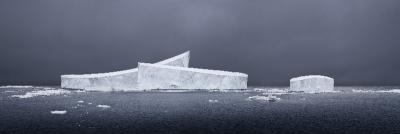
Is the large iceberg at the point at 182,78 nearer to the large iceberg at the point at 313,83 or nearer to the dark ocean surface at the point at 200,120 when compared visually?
the large iceberg at the point at 313,83

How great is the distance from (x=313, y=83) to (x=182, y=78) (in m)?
6.45

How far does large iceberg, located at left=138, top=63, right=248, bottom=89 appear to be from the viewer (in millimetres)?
18328

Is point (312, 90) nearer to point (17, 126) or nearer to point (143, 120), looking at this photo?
point (143, 120)

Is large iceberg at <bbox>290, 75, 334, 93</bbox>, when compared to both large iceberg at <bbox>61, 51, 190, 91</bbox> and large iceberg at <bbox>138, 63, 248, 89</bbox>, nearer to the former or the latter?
large iceberg at <bbox>138, 63, 248, 89</bbox>

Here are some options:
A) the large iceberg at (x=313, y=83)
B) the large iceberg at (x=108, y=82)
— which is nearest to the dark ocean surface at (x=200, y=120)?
the large iceberg at (x=108, y=82)

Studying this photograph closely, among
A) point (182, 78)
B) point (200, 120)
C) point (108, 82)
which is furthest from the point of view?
point (108, 82)

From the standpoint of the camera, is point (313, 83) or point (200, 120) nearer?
point (200, 120)

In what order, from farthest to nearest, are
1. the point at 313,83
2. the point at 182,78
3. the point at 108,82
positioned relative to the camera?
the point at 313,83, the point at 108,82, the point at 182,78

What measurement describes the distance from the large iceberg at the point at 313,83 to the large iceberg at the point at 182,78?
313 cm

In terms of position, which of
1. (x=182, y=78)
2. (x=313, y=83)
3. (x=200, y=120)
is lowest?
(x=200, y=120)

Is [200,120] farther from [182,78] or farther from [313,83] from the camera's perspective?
[313,83]

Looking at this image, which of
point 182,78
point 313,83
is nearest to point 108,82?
point 182,78

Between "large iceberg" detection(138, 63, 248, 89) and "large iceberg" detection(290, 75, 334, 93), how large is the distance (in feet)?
10.3

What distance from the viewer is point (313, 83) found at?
64.5 ft
